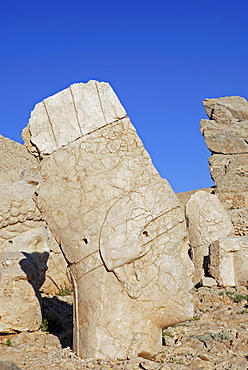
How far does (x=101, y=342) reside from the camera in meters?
4.82

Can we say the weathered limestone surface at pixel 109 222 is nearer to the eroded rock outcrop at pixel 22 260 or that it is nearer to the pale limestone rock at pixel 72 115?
the pale limestone rock at pixel 72 115

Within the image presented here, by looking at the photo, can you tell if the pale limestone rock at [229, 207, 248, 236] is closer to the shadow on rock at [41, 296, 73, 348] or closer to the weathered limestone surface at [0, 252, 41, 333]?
the shadow on rock at [41, 296, 73, 348]

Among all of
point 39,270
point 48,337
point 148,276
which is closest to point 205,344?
point 148,276

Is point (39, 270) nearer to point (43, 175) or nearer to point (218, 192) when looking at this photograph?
point (43, 175)

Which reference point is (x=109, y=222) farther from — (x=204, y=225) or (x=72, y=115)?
(x=204, y=225)

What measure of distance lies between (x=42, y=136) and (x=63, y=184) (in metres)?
0.55

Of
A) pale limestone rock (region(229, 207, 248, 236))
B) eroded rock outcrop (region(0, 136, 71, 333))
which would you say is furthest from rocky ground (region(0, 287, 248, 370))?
pale limestone rock (region(229, 207, 248, 236))

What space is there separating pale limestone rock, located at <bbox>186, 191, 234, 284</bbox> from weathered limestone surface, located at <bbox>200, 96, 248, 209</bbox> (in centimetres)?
482

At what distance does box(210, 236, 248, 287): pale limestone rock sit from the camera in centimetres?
935

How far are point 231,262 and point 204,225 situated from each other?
1216 millimetres

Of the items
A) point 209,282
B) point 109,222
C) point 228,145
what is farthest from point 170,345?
point 228,145

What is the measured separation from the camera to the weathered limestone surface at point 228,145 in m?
15.5

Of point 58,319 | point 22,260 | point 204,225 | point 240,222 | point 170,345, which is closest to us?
point 170,345

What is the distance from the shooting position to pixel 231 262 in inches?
372
